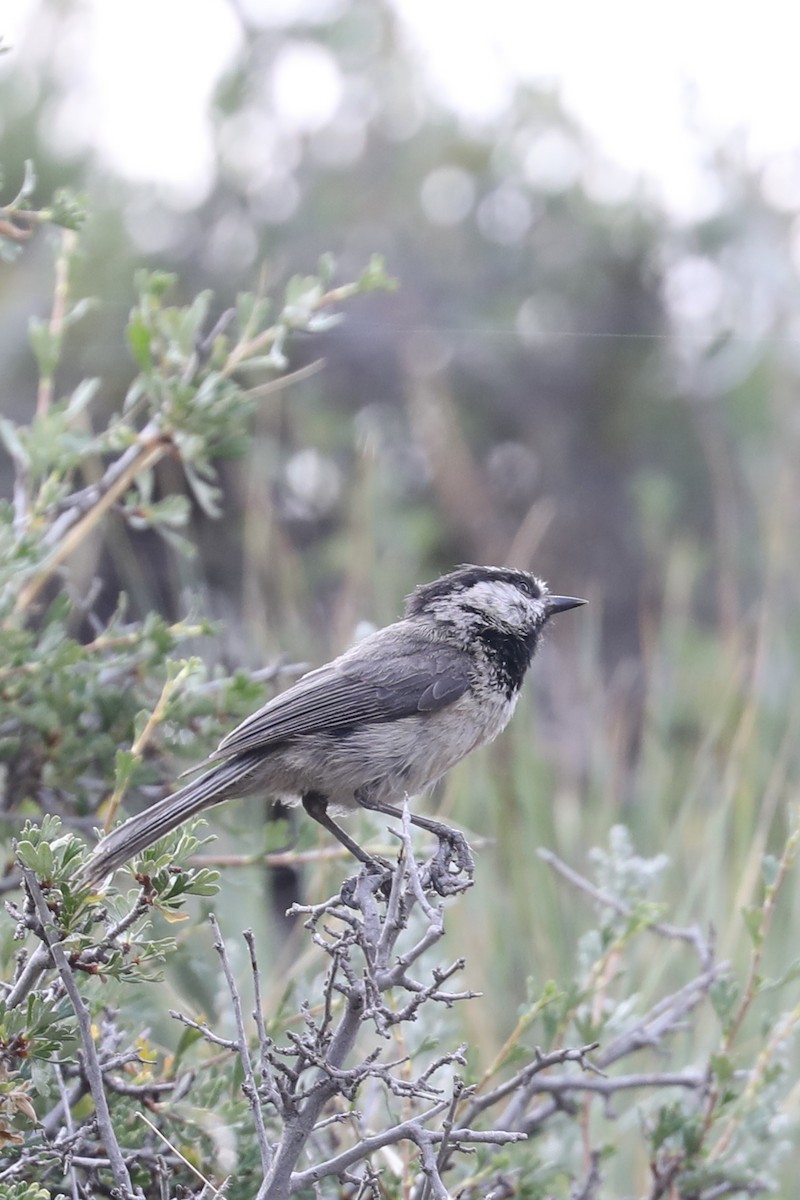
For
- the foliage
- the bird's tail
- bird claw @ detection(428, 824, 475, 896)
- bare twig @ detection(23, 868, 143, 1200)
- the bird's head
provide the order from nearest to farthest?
1. bare twig @ detection(23, 868, 143, 1200)
2. the foliage
3. the bird's tail
4. bird claw @ detection(428, 824, 475, 896)
5. the bird's head

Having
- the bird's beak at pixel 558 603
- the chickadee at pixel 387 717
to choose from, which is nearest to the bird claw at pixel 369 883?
the chickadee at pixel 387 717

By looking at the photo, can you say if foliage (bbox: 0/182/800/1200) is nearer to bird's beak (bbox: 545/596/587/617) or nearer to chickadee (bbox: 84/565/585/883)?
chickadee (bbox: 84/565/585/883)

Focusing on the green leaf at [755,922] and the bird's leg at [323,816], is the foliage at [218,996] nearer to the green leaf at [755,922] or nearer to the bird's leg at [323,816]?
the green leaf at [755,922]

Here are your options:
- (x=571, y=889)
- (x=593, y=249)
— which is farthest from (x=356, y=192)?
(x=571, y=889)

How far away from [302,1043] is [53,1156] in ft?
1.70

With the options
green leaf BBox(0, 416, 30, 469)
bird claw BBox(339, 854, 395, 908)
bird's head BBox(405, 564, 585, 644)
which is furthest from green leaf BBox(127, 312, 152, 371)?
bird claw BBox(339, 854, 395, 908)

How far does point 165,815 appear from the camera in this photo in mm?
2836

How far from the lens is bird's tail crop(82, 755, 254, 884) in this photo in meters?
2.57

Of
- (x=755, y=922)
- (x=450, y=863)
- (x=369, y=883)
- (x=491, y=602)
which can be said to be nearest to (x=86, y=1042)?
(x=369, y=883)

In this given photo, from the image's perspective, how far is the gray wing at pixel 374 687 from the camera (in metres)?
3.43

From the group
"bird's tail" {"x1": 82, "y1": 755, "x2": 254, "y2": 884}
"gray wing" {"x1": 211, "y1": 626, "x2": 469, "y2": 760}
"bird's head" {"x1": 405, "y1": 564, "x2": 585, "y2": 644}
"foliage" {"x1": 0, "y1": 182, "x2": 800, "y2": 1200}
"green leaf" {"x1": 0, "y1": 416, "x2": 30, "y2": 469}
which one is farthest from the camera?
"bird's head" {"x1": 405, "y1": 564, "x2": 585, "y2": 644}

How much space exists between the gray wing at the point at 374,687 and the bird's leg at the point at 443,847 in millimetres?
217

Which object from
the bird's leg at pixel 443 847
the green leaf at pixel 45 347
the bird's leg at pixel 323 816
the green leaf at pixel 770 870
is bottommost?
the bird's leg at pixel 323 816

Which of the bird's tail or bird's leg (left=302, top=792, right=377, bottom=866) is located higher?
the bird's tail
